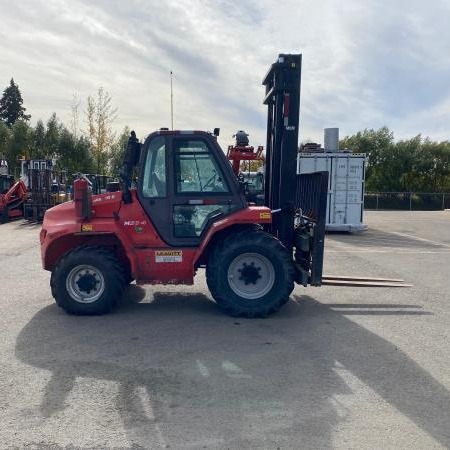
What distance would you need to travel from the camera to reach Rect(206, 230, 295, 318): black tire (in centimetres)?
673

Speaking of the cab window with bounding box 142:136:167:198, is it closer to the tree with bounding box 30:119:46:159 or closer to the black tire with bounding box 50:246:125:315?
the black tire with bounding box 50:246:125:315

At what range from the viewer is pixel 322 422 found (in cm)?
395

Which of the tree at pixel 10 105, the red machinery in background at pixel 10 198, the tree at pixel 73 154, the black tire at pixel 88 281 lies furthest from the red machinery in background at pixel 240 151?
the tree at pixel 10 105

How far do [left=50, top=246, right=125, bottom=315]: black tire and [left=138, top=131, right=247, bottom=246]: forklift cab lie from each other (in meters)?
0.85

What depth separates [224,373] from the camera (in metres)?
4.89

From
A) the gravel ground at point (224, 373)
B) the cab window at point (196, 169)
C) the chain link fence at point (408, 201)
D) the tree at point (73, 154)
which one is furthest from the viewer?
the chain link fence at point (408, 201)

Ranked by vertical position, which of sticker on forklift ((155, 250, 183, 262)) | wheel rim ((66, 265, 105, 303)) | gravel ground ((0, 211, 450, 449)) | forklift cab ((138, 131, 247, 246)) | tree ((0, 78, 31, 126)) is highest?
tree ((0, 78, 31, 126))

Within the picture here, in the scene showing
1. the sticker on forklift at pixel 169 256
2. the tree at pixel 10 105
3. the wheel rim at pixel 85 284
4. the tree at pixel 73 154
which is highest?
the tree at pixel 10 105

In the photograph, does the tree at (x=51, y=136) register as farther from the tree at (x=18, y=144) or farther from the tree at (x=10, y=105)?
the tree at (x=10, y=105)

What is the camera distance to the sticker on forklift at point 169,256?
6.86 metres

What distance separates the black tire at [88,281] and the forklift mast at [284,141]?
99.7 inches

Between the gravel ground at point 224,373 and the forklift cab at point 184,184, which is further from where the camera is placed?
the forklift cab at point 184,184

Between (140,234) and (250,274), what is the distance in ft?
5.31

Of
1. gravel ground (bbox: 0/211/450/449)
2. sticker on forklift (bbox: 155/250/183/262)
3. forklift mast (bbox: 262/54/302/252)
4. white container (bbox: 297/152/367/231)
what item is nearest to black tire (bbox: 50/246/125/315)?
gravel ground (bbox: 0/211/450/449)
